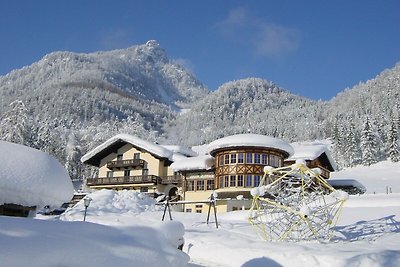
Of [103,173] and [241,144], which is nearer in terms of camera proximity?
[241,144]

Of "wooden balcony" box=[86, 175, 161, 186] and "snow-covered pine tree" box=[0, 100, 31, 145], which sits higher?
"snow-covered pine tree" box=[0, 100, 31, 145]

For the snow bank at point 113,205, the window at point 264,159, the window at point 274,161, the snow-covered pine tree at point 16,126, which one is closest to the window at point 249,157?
the window at point 264,159

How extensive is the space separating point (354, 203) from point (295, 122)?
137 meters

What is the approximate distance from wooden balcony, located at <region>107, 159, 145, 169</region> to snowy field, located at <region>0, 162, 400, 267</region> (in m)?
13.1

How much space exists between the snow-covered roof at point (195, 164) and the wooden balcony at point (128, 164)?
755 cm

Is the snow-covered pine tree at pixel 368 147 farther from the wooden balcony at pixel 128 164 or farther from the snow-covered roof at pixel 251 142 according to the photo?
the snow-covered roof at pixel 251 142

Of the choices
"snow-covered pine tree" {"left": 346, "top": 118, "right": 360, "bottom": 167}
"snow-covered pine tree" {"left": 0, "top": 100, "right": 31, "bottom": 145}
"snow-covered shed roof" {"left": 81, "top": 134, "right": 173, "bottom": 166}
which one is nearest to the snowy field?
"snow-covered shed roof" {"left": 81, "top": 134, "right": 173, "bottom": 166}

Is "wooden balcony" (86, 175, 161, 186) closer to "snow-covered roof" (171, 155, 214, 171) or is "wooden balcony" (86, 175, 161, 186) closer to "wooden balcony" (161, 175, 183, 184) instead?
"wooden balcony" (161, 175, 183, 184)

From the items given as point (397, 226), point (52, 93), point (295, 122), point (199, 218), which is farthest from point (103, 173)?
point (52, 93)

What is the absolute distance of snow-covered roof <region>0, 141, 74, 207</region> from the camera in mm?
10188

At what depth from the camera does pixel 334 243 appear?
64.2ft

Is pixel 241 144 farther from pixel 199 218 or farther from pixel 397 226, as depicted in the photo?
pixel 397 226

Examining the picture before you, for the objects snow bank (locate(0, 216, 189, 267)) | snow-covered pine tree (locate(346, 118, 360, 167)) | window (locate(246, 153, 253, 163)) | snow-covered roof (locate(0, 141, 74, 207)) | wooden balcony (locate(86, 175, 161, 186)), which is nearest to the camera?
snow bank (locate(0, 216, 189, 267))

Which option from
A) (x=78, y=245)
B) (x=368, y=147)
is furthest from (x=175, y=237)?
(x=368, y=147)
